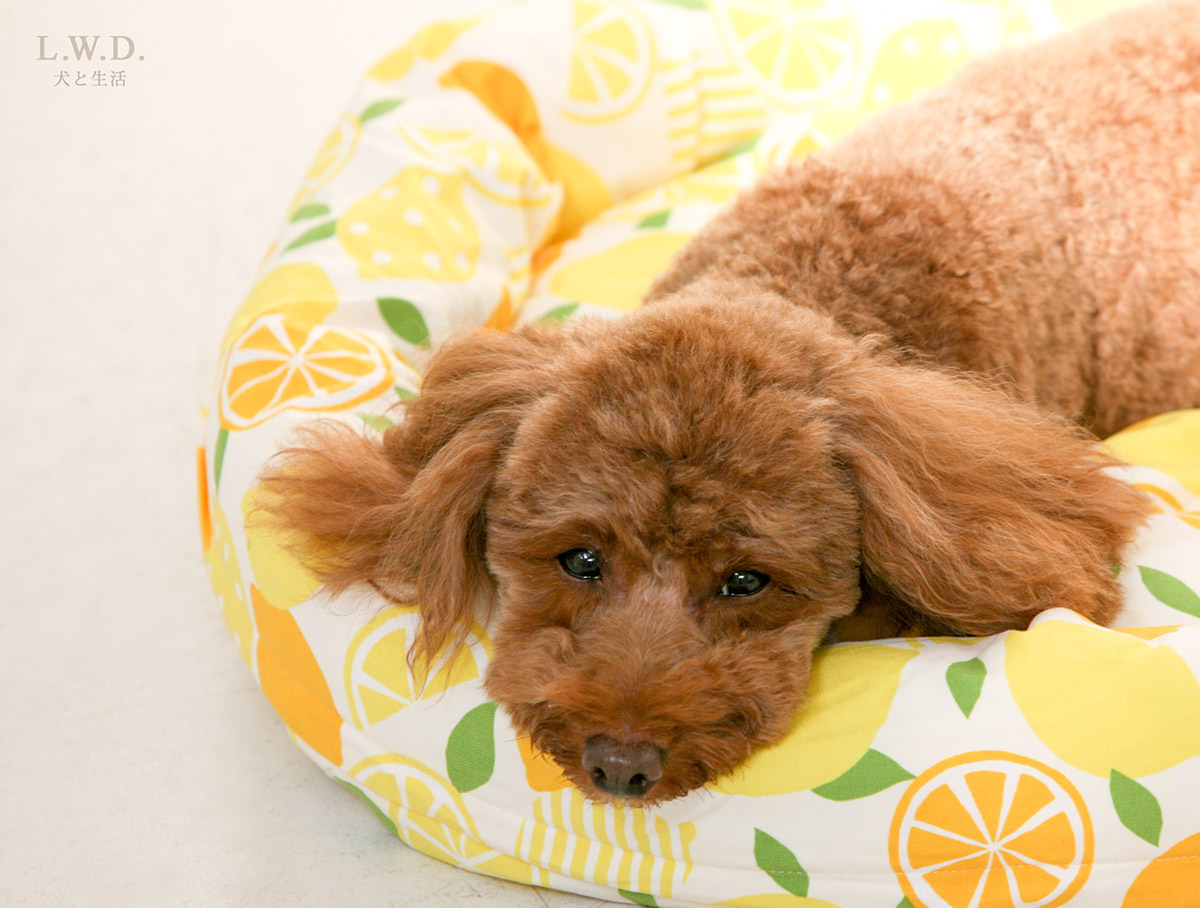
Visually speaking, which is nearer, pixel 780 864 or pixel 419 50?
pixel 780 864

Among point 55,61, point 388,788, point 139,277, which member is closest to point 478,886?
point 388,788

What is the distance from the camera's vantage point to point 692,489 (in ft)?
3.96

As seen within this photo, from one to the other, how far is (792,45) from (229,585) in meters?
1.77

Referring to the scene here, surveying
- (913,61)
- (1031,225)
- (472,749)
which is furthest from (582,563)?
(913,61)

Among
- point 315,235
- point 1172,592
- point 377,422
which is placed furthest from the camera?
point 315,235

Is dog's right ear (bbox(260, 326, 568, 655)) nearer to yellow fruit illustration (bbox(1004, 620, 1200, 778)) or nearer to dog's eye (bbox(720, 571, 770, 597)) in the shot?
dog's eye (bbox(720, 571, 770, 597))

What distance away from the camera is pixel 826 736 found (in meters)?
1.25

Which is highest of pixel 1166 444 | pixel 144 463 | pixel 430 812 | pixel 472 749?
pixel 1166 444

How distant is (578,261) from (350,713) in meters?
1.19

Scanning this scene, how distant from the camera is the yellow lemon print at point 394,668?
138cm

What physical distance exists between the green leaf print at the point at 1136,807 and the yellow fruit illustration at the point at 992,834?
0.04m

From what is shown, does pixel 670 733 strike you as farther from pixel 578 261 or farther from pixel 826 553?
pixel 578 261

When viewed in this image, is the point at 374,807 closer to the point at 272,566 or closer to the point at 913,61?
the point at 272,566

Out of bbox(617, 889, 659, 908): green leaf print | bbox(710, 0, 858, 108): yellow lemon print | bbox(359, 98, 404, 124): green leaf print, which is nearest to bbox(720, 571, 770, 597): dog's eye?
bbox(617, 889, 659, 908): green leaf print
